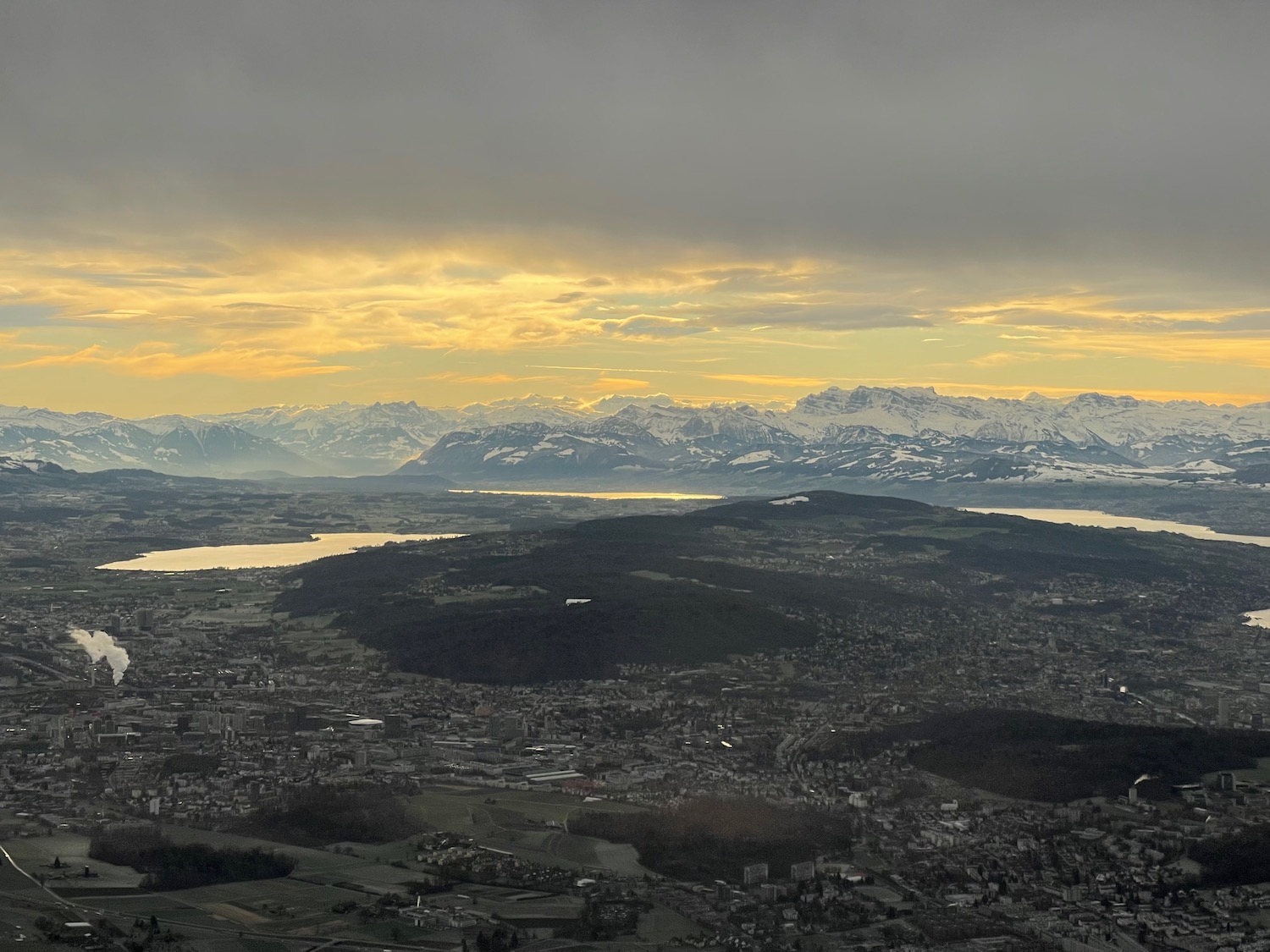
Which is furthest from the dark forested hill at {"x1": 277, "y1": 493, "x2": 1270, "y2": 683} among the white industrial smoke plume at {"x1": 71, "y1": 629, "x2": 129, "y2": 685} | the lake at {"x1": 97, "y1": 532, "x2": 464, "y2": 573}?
the white industrial smoke plume at {"x1": 71, "y1": 629, "x2": 129, "y2": 685}

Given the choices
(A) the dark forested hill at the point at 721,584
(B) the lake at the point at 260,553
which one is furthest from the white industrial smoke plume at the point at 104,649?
(B) the lake at the point at 260,553

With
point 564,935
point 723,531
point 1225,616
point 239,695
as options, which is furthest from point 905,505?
point 564,935

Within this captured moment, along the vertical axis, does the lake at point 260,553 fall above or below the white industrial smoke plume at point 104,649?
above

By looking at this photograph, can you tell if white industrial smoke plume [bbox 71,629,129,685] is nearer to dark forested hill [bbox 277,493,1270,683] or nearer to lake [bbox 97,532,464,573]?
dark forested hill [bbox 277,493,1270,683]

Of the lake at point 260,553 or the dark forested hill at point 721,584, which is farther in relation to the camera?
the lake at point 260,553

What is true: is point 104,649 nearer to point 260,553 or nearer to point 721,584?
point 721,584

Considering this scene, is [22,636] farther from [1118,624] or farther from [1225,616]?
[1225,616]

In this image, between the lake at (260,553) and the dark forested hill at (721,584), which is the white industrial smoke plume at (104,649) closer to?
the dark forested hill at (721,584)
